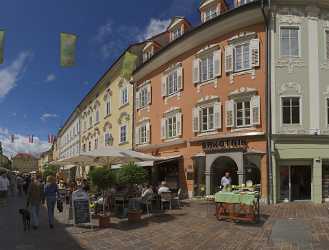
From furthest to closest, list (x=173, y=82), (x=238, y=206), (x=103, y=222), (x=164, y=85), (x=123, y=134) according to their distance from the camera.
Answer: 1. (x=123, y=134)
2. (x=164, y=85)
3. (x=173, y=82)
4. (x=238, y=206)
5. (x=103, y=222)

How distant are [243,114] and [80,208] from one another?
1105 cm

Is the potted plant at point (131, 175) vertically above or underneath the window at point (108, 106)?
underneath

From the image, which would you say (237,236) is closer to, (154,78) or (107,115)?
(154,78)

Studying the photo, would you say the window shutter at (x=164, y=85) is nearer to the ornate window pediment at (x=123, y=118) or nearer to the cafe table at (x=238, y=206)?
the ornate window pediment at (x=123, y=118)

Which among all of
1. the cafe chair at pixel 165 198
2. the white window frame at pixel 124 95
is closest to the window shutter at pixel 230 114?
the cafe chair at pixel 165 198

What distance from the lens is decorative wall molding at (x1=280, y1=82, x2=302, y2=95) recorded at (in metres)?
20.6

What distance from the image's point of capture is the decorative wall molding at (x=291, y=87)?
20.6 metres

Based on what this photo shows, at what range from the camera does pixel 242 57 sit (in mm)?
22250

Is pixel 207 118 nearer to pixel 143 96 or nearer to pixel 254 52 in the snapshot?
pixel 254 52

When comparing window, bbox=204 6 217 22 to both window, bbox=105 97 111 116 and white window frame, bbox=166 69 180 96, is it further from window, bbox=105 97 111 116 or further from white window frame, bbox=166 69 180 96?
window, bbox=105 97 111 116

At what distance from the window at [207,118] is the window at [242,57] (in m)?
2.80

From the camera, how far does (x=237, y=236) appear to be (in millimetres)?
11539

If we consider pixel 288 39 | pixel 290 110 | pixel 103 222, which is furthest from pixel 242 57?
pixel 103 222

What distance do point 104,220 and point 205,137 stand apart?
11.1 meters
